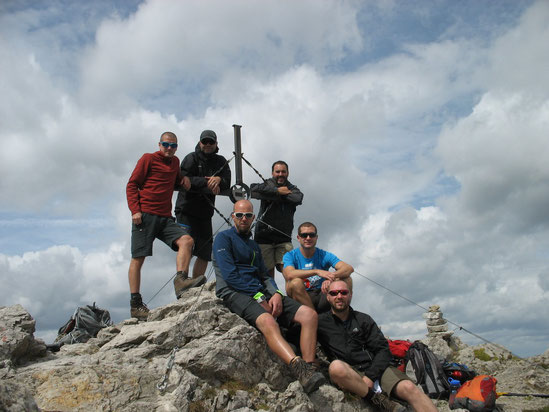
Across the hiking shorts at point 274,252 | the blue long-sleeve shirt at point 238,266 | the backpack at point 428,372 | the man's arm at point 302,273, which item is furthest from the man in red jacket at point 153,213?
the backpack at point 428,372

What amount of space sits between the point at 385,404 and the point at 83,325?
18.4 feet

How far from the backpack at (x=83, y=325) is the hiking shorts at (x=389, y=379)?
4.90 metres

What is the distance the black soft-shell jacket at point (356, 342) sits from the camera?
23.4 feet

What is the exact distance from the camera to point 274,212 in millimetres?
9773

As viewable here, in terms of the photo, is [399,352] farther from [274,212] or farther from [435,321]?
[435,321]

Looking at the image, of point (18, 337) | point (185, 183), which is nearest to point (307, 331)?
point (185, 183)

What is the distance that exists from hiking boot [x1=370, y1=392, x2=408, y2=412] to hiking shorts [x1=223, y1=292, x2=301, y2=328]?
1.65 m

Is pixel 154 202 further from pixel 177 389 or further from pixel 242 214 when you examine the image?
pixel 177 389

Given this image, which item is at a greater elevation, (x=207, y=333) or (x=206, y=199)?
(x=206, y=199)

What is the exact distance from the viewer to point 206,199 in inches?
370

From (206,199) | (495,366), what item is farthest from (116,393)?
(495,366)

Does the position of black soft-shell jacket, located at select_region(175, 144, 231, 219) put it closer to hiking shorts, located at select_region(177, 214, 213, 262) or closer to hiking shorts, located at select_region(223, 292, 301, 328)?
hiking shorts, located at select_region(177, 214, 213, 262)

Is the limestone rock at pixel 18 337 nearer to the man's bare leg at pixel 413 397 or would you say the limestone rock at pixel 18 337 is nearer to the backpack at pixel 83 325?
the backpack at pixel 83 325

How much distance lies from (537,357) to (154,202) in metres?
12.3
